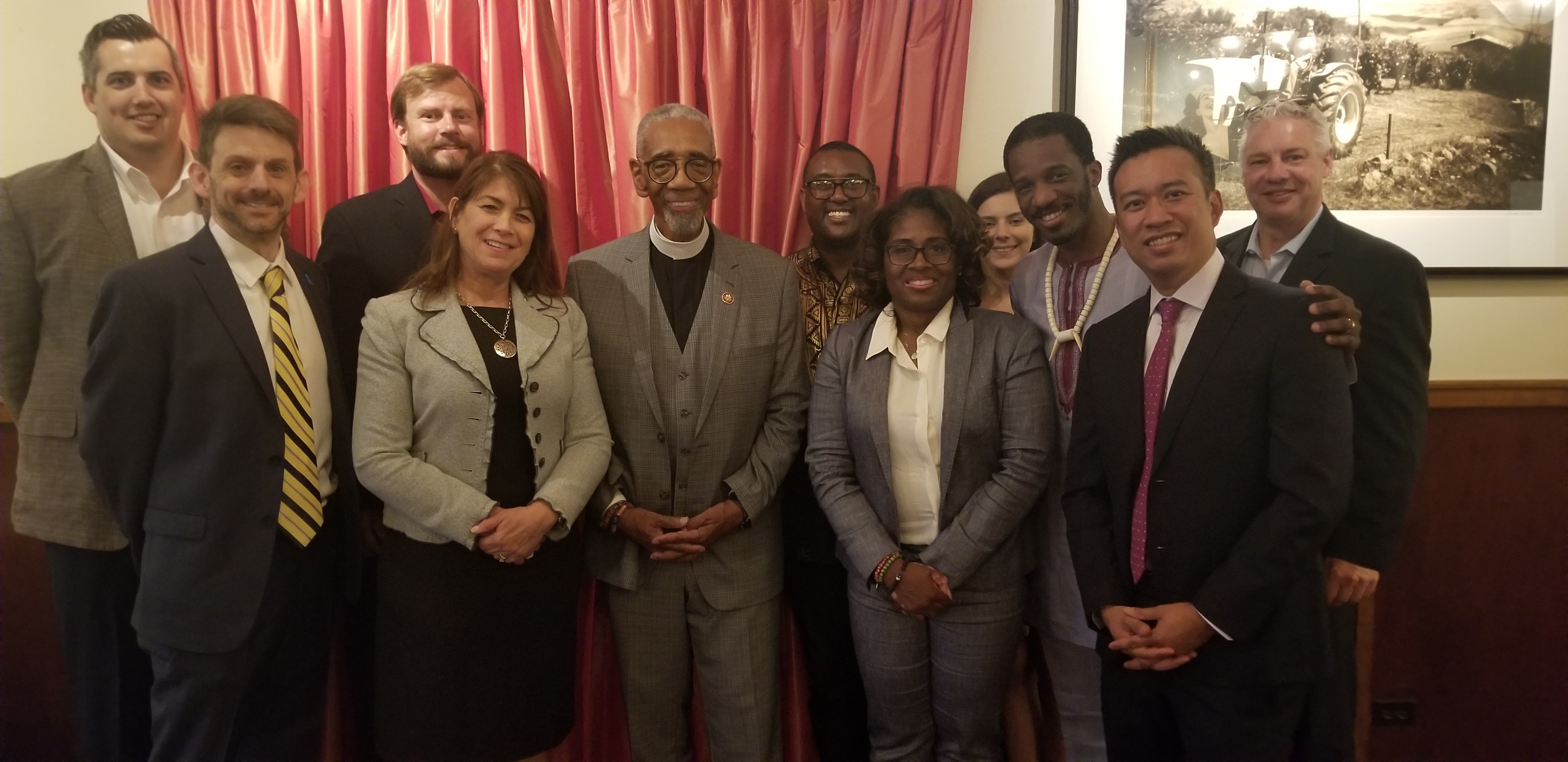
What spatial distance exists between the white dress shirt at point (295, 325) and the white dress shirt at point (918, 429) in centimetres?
133

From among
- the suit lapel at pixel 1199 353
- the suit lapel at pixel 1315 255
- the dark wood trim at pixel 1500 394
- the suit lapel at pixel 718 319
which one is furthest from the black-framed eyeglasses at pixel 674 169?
the dark wood trim at pixel 1500 394

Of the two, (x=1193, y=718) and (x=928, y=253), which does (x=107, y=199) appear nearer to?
(x=928, y=253)

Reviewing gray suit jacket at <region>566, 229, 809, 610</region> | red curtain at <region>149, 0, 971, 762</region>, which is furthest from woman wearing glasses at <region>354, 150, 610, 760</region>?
red curtain at <region>149, 0, 971, 762</region>

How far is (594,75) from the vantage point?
7.93 ft

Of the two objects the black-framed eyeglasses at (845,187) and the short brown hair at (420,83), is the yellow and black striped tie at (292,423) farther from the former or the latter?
the black-framed eyeglasses at (845,187)

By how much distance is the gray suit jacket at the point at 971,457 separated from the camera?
69.6 inches

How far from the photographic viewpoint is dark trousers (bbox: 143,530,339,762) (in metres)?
1.66

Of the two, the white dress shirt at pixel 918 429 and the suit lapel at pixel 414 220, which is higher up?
the suit lapel at pixel 414 220

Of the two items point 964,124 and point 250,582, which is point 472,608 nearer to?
point 250,582

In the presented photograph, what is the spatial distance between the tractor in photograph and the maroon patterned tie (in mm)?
1132

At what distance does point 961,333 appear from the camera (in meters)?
1.84

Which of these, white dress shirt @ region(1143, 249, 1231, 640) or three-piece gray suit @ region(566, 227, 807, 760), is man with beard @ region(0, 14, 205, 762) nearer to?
three-piece gray suit @ region(566, 227, 807, 760)

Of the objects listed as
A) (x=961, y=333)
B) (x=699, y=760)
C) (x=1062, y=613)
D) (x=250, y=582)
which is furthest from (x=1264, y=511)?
(x=250, y=582)

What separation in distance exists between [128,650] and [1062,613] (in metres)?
2.36
